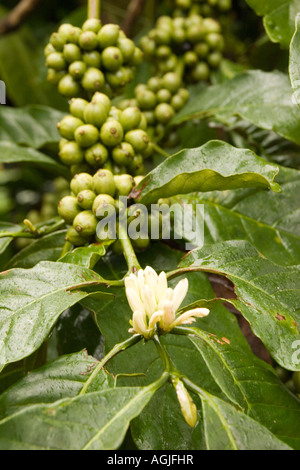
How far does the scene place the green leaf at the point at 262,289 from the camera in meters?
0.71

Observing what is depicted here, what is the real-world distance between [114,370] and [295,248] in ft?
1.37

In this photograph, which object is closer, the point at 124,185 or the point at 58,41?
the point at 124,185

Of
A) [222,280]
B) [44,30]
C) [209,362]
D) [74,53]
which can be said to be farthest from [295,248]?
[44,30]

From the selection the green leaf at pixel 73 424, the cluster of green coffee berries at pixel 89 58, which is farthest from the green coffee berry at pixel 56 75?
the green leaf at pixel 73 424

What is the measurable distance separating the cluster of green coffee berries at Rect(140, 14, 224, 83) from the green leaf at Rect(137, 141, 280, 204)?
62cm

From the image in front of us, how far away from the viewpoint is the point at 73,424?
1.98ft

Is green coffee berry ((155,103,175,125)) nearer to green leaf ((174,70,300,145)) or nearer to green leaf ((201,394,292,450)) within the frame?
green leaf ((174,70,300,145))

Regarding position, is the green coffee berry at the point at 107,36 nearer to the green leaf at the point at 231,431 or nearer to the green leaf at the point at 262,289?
the green leaf at the point at 262,289

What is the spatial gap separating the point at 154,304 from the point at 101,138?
44cm

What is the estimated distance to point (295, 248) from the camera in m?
0.97

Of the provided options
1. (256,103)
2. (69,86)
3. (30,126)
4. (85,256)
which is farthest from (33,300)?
(30,126)

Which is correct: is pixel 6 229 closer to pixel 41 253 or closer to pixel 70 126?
pixel 41 253

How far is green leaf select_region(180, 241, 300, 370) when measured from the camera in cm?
71

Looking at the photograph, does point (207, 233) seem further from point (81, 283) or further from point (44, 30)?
point (44, 30)
